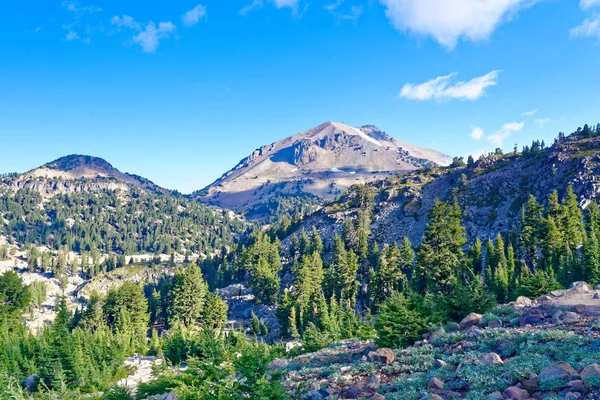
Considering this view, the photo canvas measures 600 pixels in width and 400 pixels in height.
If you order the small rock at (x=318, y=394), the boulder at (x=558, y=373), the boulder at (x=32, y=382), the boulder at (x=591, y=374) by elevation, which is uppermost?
the boulder at (x=591, y=374)

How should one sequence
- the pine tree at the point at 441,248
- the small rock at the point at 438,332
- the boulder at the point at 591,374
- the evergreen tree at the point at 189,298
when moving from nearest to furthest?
1. the boulder at the point at 591,374
2. the small rock at the point at 438,332
3. the pine tree at the point at 441,248
4. the evergreen tree at the point at 189,298

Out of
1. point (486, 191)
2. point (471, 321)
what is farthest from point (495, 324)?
point (486, 191)

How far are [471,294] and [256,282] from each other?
78665 millimetres

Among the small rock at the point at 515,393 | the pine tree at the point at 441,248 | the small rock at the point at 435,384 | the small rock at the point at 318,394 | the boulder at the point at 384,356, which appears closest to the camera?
the small rock at the point at 515,393

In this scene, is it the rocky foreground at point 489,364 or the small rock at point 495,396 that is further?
the rocky foreground at point 489,364

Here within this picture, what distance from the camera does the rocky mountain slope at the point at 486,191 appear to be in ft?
353

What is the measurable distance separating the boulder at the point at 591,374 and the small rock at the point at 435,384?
4513 millimetres

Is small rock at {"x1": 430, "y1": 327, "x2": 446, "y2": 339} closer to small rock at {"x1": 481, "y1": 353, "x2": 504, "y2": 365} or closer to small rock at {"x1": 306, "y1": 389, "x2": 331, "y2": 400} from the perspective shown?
small rock at {"x1": 481, "y1": 353, "x2": 504, "y2": 365}

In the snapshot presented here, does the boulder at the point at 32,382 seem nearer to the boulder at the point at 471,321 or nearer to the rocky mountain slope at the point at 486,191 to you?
the boulder at the point at 471,321

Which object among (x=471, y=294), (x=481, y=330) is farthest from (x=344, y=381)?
(x=471, y=294)

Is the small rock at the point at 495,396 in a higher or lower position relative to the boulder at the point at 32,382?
higher

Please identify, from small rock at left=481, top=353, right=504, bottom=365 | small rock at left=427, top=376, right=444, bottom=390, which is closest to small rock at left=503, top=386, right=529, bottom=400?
small rock at left=427, top=376, right=444, bottom=390

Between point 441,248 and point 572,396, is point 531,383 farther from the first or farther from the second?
point 441,248

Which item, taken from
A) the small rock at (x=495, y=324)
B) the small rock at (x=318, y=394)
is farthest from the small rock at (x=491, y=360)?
the small rock at (x=318, y=394)
